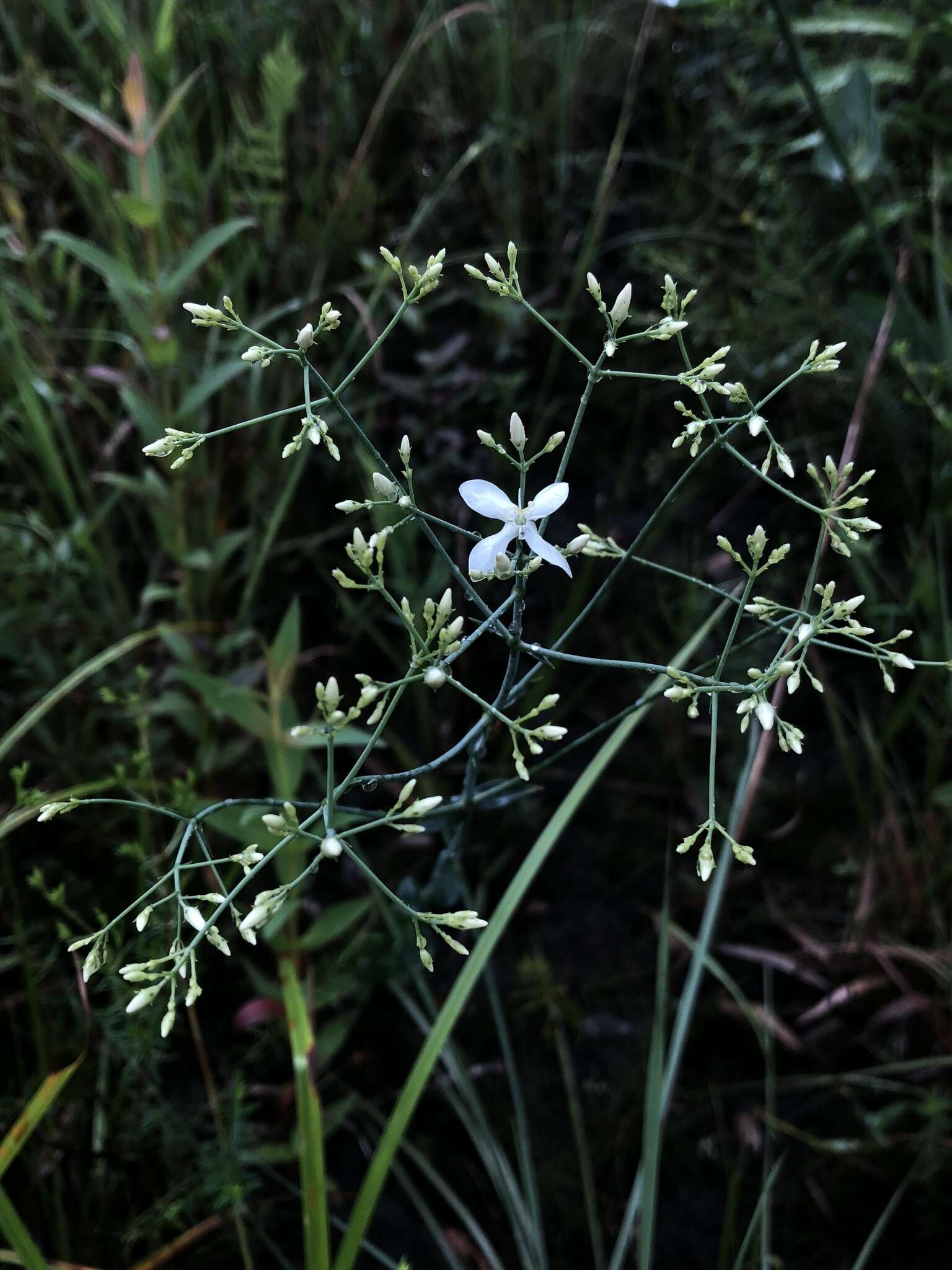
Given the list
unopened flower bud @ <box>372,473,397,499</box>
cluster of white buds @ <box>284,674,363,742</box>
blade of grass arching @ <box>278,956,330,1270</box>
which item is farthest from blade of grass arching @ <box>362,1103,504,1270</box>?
unopened flower bud @ <box>372,473,397,499</box>

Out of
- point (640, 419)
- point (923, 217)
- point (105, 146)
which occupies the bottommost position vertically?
point (640, 419)

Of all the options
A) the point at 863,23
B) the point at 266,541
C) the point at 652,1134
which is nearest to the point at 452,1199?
the point at 652,1134

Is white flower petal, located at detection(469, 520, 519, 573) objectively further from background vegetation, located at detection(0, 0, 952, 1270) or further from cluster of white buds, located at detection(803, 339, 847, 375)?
background vegetation, located at detection(0, 0, 952, 1270)

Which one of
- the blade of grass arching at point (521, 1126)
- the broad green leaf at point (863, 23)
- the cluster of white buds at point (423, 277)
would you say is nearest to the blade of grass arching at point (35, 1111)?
the blade of grass arching at point (521, 1126)

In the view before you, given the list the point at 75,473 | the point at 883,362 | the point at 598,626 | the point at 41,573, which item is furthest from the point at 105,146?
the point at 883,362

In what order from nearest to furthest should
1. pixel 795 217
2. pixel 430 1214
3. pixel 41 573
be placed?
pixel 430 1214
pixel 41 573
pixel 795 217

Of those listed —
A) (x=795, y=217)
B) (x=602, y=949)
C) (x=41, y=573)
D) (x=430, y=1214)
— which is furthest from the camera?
(x=795, y=217)

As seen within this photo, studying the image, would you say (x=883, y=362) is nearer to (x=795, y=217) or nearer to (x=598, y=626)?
(x=795, y=217)
